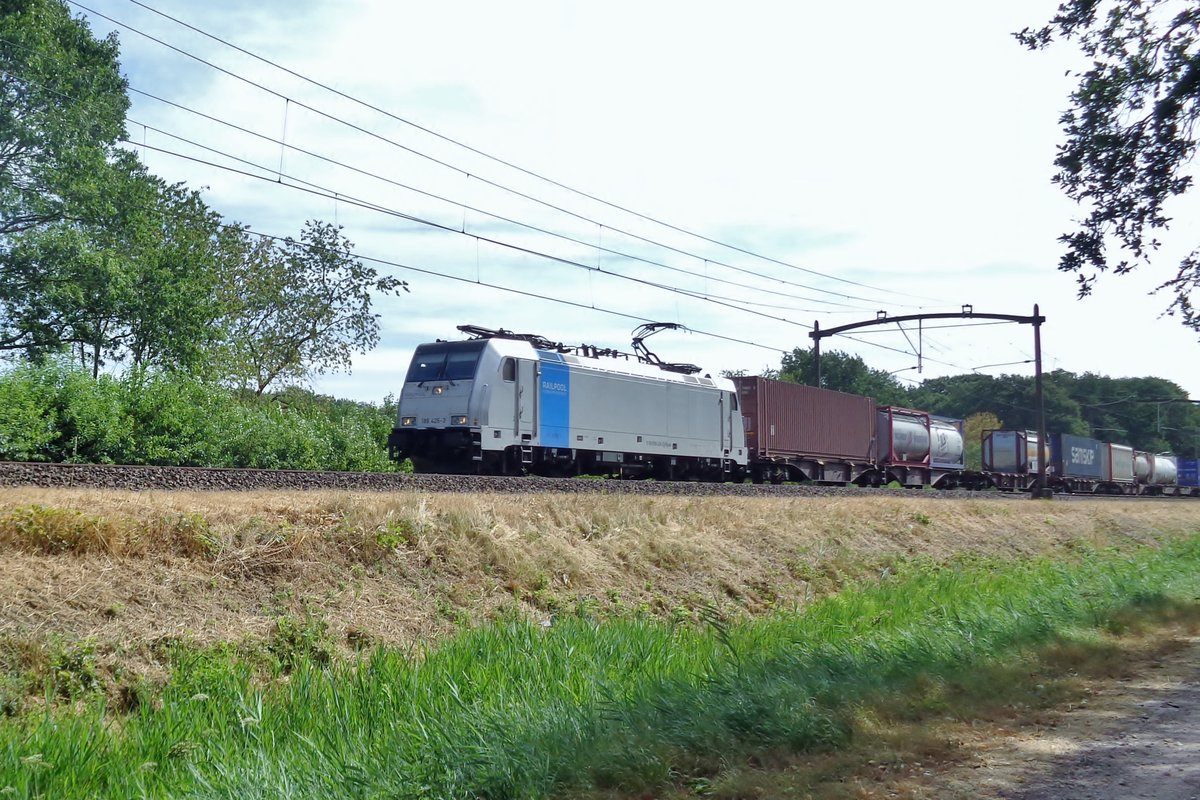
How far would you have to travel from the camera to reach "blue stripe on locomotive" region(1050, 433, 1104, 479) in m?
48.2

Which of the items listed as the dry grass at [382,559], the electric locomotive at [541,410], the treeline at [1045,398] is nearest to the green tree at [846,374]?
the treeline at [1045,398]

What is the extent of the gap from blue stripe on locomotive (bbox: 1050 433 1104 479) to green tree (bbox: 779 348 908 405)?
27.1 meters

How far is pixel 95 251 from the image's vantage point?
977 inches

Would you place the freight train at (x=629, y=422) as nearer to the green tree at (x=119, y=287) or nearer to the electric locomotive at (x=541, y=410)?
the electric locomotive at (x=541, y=410)

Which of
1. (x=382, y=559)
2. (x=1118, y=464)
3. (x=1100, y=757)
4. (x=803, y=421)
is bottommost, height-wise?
(x=1100, y=757)

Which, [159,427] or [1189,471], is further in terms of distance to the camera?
[1189,471]

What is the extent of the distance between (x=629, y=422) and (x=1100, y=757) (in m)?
19.2

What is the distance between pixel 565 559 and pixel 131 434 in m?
13.2

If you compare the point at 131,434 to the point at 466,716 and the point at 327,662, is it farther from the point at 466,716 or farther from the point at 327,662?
the point at 466,716

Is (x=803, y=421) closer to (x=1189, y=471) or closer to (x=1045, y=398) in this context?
(x=1189, y=471)

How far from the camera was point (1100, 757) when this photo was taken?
5.67m

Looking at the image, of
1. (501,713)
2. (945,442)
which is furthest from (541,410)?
(945,442)

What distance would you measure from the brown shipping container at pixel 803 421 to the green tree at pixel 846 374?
4128 centimetres

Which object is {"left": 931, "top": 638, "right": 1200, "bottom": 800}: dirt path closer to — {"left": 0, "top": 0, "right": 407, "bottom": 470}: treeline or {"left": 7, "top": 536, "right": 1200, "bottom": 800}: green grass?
{"left": 7, "top": 536, "right": 1200, "bottom": 800}: green grass
